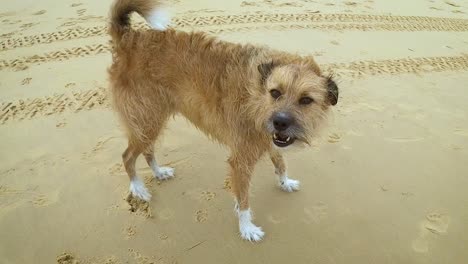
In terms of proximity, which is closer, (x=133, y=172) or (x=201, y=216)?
(x=201, y=216)

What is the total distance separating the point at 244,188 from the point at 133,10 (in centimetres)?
158

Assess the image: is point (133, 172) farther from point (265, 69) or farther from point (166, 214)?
point (265, 69)

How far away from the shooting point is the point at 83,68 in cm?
450

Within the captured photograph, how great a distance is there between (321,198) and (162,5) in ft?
6.58

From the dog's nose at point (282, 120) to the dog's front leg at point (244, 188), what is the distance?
1.54 ft

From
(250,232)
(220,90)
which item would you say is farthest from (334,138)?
(220,90)

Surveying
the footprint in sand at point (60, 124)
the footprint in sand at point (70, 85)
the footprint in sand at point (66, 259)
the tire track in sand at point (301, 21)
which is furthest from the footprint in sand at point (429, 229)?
the footprint in sand at point (70, 85)

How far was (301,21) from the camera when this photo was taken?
5.69 m

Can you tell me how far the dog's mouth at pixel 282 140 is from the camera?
87.7 inches

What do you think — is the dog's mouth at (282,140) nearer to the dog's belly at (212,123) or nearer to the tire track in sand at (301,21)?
the dog's belly at (212,123)

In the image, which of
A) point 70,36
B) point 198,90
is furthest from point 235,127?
point 70,36

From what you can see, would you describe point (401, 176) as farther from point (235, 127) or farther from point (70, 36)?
point (70, 36)

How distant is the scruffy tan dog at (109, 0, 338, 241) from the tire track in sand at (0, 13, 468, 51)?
2.77 m

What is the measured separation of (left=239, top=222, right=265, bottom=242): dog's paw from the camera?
265cm
